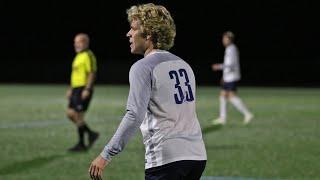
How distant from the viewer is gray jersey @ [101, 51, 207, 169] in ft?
14.8

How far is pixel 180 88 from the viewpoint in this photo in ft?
15.2

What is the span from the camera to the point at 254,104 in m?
25.8

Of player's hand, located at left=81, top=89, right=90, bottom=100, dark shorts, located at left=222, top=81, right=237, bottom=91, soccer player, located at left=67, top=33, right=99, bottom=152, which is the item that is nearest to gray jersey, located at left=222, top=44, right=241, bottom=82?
→ dark shorts, located at left=222, top=81, right=237, bottom=91

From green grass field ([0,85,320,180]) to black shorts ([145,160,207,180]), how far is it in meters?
4.70

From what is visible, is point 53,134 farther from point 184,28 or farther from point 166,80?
point 184,28

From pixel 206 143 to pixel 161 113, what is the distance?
A: 878cm

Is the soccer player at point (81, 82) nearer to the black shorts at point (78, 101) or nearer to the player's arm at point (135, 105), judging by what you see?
the black shorts at point (78, 101)

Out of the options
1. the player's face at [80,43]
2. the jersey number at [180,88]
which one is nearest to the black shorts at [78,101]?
the player's face at [80,43]

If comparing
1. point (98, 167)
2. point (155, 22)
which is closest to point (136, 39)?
point (155, 22)

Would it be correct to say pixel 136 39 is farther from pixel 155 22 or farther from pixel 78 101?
pixel 78 101

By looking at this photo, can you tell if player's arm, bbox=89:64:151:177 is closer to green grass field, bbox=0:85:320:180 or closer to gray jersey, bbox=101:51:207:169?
gray jersey, bbox=101:51:207:169

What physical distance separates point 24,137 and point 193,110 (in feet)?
32.7

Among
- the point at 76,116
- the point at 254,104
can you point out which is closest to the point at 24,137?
the point at 76,116

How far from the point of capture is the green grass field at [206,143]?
9812 mm
